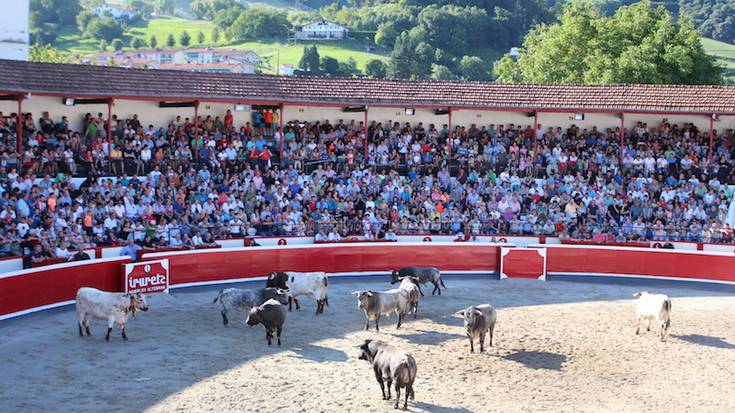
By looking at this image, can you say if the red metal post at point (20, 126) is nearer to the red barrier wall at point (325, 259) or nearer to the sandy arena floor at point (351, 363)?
the red barrier wall at point (325, 259)

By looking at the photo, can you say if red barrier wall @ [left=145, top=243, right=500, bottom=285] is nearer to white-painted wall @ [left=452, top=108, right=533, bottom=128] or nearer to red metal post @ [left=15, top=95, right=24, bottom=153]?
red metal post @ [left=15, top=95, right=24, bottom=153]

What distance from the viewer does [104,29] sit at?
174 metres

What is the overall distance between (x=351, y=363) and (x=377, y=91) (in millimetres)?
15544

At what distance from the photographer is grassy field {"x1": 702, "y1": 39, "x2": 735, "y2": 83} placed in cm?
13219

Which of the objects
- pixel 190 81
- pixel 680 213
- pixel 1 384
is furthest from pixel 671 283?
pixel 1 384

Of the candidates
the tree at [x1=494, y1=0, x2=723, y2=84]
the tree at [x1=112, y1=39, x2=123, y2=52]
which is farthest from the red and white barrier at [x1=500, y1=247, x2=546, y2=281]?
the tree at [x1=112, y1=39, x2=123, y2=52]

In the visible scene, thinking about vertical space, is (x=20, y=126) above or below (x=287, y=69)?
below

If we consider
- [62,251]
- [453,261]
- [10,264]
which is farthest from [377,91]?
[10,264]

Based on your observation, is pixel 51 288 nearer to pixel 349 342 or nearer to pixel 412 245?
pixel 349 342

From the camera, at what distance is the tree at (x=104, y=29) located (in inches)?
6791

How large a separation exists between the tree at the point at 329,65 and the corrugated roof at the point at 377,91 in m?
98.6

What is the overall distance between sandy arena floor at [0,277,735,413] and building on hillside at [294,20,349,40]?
139977mm

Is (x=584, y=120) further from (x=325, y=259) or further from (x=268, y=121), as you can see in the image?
(x=325, y=259)

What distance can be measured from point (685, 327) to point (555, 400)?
7.34 metres
